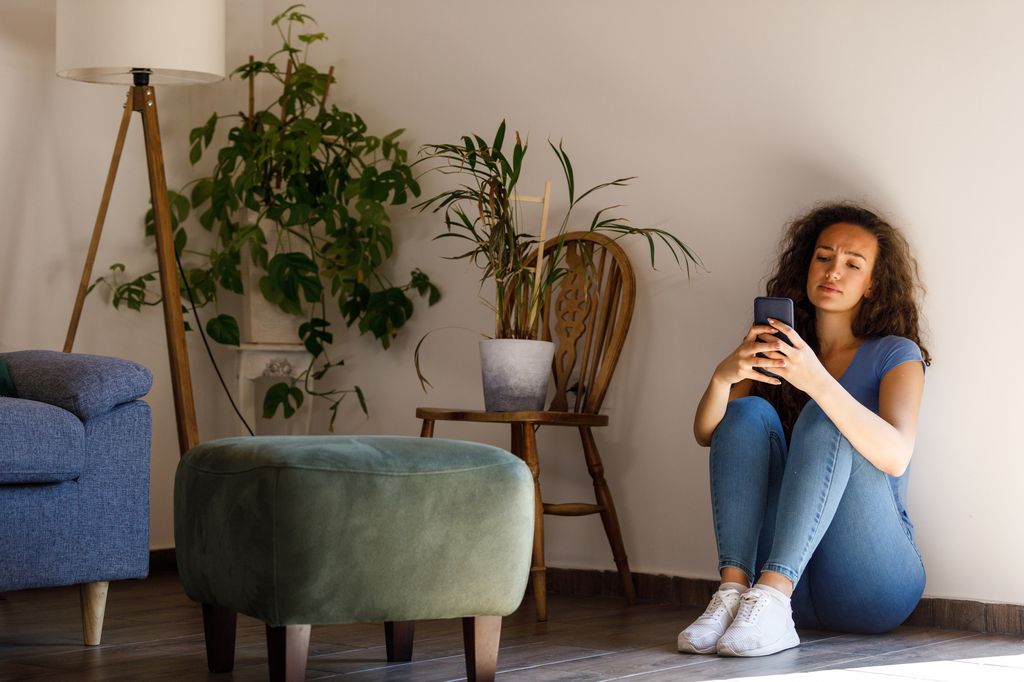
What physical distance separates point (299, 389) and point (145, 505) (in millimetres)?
1241

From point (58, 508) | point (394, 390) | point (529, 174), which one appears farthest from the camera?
point (394, 390)

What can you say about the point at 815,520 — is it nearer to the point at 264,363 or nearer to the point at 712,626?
the point at 712,626

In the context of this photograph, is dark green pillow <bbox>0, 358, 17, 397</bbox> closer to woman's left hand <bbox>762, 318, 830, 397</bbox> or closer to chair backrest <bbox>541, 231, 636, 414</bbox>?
chair backrest <bbox>541, 231, 636, 414</bbox>

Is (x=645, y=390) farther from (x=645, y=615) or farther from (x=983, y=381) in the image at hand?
(x=983, y=381)

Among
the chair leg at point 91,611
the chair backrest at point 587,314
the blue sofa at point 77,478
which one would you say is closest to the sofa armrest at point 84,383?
the blue sofa at point 77,478

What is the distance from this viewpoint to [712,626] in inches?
89.9

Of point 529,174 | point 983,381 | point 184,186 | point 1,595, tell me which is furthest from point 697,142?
point 1,595

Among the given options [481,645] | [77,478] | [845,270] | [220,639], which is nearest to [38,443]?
[77,478]

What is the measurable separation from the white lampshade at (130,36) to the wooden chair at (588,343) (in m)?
1.07

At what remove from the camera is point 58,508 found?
2.31m

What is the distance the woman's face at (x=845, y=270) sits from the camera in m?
2.62

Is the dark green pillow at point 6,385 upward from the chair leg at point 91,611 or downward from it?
upward

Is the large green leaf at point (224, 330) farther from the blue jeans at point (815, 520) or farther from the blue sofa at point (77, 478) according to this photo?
the blue jeans at point (815, 520)

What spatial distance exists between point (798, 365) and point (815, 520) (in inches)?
11.3
